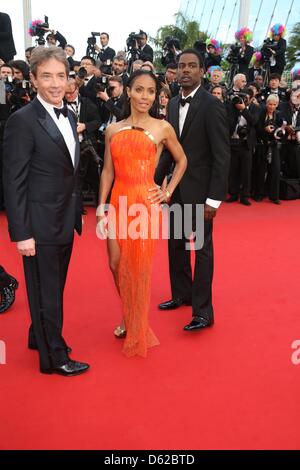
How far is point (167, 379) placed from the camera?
2.31 meters

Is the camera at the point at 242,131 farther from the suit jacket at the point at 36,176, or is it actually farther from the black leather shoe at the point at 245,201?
the suit jacket at the point at 36,176

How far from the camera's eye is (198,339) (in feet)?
9.02

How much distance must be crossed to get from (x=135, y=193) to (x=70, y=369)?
936 millimetres

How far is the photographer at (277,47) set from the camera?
8.36 meters

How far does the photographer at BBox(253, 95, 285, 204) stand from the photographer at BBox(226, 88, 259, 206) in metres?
0.15

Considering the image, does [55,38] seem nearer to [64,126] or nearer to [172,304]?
[172,304]

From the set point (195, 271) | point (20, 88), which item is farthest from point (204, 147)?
point (20, 88)

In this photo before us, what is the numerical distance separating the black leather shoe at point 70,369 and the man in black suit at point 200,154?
0.73m

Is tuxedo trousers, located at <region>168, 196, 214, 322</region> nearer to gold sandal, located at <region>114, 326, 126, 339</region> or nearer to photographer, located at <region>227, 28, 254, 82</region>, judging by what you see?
gold sandal, located at <region>114, 326, 126, 339</region>

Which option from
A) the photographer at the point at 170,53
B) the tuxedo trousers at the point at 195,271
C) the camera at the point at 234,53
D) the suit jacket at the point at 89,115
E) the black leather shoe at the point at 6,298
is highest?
the camera at the point at 234,53

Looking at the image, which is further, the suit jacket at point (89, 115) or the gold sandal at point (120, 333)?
the suit jacket at point (89, 115)

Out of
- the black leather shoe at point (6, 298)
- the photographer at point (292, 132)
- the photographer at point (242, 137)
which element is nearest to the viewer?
the black leather shoe at point (6, 298)

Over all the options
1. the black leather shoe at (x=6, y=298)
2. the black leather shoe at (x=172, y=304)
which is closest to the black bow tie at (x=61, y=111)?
the black leather shoe at (x=6, y=298)
